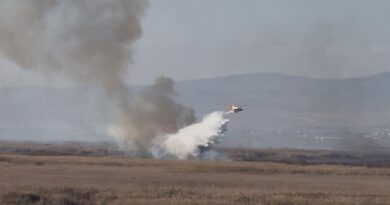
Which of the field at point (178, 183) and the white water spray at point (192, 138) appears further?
the white water spray at point (192, 138)

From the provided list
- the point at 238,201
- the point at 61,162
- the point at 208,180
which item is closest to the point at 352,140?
the point at 61,162

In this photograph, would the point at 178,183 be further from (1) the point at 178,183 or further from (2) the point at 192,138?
(2) the point at 192,138

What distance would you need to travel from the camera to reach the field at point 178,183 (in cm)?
4153

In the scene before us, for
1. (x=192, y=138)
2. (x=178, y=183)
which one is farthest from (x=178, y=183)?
(x=192, y=138)

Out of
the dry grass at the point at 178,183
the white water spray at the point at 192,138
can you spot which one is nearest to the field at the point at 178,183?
the dry grass at the point at 178,183

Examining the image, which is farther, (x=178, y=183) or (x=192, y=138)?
(x=192, y=138)

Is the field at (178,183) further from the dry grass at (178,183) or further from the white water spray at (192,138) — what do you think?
the white water spray at (192,138)

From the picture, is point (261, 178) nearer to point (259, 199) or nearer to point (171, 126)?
point (259, 199)

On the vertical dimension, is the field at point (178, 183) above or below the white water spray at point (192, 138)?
below

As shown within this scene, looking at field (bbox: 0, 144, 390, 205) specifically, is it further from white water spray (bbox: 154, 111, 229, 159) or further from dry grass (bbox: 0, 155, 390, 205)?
white water spray (bbox: 154, 111, 229, 159)

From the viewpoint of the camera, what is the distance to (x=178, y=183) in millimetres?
50969

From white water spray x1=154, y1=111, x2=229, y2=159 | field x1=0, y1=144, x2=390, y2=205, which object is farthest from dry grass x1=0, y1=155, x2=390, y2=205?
white water spray x1=154, y1=111, x2=229, y2=159

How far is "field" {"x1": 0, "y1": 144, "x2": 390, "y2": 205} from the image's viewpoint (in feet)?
136

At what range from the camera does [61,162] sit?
71750 millimetres
